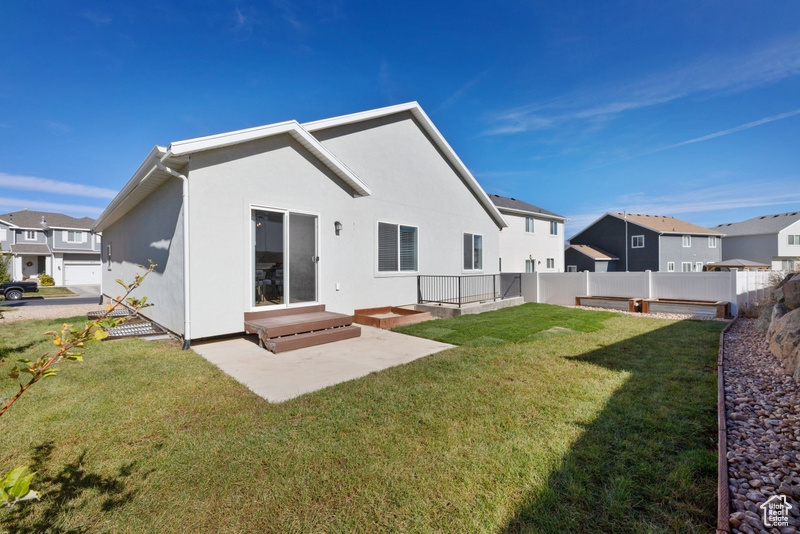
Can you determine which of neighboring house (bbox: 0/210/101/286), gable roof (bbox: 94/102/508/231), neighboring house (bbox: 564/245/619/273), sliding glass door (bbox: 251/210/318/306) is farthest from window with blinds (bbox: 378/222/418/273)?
neighboring house (bbox: 0/210/101/286)

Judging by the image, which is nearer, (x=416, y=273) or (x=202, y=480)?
(x=202, y=480)

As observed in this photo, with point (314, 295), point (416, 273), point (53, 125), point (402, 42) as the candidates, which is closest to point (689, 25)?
point (402, 42)

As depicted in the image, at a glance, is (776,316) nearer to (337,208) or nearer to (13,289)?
(337,208)

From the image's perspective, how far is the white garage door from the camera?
30.1 metres

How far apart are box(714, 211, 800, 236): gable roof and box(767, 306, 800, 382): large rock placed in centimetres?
3909

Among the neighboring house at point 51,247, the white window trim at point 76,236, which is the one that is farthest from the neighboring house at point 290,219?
the white window trim at point 76,236

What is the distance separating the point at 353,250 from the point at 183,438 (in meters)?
6.02

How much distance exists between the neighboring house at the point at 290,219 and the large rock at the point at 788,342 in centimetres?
746

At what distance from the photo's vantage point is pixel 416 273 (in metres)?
10.6

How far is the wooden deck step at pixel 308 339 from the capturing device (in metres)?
5.83

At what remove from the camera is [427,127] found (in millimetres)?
11438

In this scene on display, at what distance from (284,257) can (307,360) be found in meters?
2.60

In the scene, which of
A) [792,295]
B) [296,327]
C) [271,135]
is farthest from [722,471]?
[271,135]

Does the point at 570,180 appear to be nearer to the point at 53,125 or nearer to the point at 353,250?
the point at 353,250
